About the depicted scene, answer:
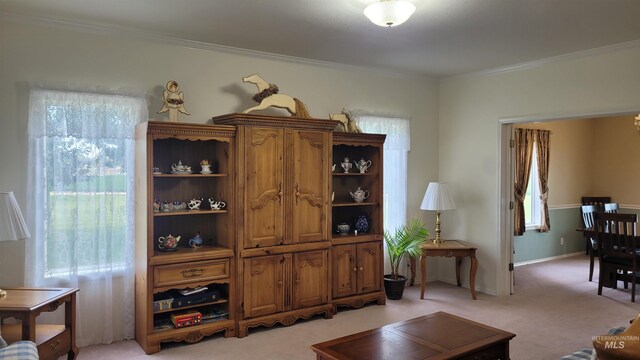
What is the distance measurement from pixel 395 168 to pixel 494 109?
4.20 feet

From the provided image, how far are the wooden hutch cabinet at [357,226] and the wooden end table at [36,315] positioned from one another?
7.66 ft

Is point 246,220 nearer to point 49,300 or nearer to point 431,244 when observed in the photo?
point 49,300

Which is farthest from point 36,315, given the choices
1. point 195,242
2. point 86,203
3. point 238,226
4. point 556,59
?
point 556,59

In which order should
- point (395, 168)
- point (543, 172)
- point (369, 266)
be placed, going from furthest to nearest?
point (543, 172) → point (395, 168) → point (369, 266)

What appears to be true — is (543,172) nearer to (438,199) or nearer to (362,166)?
(438,199)

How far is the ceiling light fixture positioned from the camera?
9.72ft

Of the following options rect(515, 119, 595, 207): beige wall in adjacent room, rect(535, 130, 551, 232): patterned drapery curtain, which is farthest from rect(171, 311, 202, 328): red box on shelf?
rect(515, 119, 595, 207): beige wall in adjacent room

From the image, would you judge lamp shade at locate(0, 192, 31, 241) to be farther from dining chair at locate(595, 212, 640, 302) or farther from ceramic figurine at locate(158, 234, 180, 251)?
dining chair at locate(595, 212, 640, 302)

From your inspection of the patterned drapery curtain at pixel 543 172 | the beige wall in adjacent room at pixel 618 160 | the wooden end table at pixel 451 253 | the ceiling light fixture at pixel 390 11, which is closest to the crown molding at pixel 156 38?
the ceiling light fixture at pixel 390 11

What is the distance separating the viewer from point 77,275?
151 inches

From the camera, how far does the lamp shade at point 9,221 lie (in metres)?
3.03

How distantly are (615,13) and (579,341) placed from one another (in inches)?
102

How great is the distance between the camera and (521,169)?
7184mm

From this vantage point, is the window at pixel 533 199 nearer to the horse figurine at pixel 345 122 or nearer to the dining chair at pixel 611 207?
the dining chair at pixel 611 207
